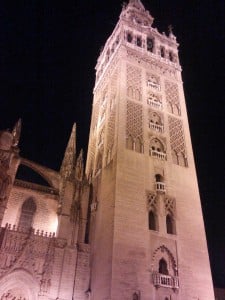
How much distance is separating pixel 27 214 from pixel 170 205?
9.52 m

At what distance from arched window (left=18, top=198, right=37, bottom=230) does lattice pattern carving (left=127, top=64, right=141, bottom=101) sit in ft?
35.8

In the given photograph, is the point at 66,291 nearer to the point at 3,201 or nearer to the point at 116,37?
the point at 3,201

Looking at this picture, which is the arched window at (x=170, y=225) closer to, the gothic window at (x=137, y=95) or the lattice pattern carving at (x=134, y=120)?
the lattice pattern carving at (x=134, y=120)

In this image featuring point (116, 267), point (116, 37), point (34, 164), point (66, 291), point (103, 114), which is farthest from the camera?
point (116, 37)

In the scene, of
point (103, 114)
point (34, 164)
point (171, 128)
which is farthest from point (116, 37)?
point (34, 164)

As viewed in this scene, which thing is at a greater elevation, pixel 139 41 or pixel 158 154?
pixel 139 41

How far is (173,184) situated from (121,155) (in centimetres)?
398

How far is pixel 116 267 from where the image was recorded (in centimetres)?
1678

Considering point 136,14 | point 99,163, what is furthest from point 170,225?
point 136,14

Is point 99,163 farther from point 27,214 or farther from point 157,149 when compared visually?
point 27,214

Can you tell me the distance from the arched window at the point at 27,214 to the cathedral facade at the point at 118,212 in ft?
0.22

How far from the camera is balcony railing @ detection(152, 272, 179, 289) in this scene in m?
17.2

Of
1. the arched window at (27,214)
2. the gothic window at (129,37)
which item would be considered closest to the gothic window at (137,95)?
the gothic window at (129,37)

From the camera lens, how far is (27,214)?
21.8 meters
